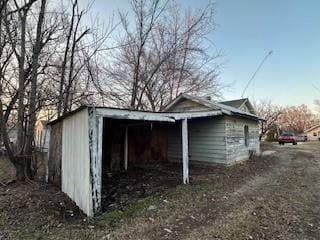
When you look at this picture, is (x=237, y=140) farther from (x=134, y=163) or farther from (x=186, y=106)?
(x=134, y=163)

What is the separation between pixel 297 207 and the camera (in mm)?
5773

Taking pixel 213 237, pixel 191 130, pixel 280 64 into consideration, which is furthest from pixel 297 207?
pixel 280 64

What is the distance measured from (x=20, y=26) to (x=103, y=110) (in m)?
6.45

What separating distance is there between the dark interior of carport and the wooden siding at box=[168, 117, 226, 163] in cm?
72

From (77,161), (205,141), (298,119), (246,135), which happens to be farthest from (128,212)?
(298,119)

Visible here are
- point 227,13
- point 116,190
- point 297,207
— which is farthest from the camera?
point 227,13

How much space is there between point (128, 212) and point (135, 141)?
250 inches

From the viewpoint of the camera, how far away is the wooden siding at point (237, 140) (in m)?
11.2

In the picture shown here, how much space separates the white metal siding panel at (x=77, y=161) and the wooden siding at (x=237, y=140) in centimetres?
702

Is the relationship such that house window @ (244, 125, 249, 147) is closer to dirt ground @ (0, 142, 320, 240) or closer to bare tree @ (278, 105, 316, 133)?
dirt ground @ (0, 142, 320, 240)

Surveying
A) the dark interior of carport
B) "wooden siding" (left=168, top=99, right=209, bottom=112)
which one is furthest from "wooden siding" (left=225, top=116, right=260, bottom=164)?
the dark interior of carport

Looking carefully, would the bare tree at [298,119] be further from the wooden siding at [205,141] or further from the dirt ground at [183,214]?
the dirt ground at [183,214]

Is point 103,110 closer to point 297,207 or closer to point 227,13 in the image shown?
point 297,207

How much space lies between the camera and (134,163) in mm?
11469
